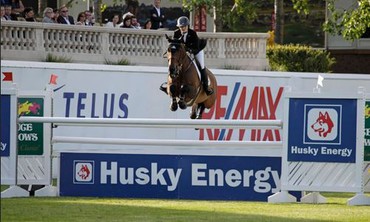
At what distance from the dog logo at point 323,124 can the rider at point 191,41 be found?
5.27 metres

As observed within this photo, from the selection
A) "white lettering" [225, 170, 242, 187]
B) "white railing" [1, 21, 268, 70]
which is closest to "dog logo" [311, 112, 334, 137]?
"white lettering" [225, 170, 242, 187]

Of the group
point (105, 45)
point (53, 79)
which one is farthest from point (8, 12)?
point (53, 79)

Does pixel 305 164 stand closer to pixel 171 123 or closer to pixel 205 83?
pixel 171 123

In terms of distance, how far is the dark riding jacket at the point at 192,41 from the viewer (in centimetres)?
2280

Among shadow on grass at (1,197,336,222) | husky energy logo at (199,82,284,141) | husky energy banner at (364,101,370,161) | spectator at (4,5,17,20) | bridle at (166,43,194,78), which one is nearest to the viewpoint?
shadow on grass at (1,197,336,222)

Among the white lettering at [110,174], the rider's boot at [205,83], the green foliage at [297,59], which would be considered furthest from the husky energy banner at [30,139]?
the green foliage at [297,59]

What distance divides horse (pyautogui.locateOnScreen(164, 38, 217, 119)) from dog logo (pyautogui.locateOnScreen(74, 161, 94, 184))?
3805 millimetres

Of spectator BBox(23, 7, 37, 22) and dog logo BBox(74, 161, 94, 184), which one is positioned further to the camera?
spectator BBox(23, 7, 37, 22)

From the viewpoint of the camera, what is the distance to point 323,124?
1769 cm

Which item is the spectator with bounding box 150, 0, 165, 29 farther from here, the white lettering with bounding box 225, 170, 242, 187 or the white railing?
the white lettering with bounding box 225, 170, 242, 187

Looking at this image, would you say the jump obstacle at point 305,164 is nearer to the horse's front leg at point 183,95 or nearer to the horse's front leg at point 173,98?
the horse's front leg at point 173,98

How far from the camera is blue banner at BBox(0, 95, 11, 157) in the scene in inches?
700

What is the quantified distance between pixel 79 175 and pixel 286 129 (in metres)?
3.23

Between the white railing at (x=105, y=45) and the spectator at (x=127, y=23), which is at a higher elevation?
the spectator at (x=127, y=23)
